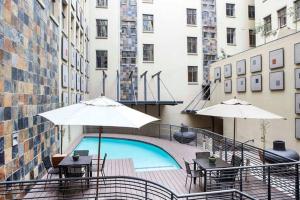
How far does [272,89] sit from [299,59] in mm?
2201

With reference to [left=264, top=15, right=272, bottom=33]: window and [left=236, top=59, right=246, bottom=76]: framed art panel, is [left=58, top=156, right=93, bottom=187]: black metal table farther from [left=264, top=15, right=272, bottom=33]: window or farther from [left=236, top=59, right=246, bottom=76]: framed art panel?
[left=264, top=15, right=272, bottom=33]: window

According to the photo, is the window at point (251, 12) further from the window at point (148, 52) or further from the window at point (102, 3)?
the window at point (102, 3)

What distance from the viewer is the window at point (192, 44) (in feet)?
70.8

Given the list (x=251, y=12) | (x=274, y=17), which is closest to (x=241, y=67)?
(x=274, y=17)

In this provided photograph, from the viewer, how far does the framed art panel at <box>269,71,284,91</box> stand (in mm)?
11968

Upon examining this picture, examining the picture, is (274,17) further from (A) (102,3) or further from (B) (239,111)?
(B) (239,111)

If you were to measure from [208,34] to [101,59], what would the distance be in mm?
9307

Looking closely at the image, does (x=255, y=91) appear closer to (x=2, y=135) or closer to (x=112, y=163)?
(x=112, y=163)

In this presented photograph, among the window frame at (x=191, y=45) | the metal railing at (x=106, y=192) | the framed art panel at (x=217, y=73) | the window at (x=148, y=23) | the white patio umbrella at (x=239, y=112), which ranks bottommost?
the metal railing at (x=106, y=192)

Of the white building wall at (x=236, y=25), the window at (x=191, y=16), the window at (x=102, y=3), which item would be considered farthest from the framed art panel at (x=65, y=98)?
the white building wall at (x=236, y=25)

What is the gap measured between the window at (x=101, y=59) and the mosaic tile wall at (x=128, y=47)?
1.31 meters

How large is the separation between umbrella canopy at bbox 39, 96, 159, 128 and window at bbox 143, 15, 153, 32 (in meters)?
17.1

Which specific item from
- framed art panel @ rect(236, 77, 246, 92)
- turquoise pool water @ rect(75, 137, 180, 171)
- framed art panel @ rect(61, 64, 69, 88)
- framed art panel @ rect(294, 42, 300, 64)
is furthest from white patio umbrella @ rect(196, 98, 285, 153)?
framed art panel @ rect(236, 77, 246, 92)

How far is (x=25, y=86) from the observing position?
616 centimetres
